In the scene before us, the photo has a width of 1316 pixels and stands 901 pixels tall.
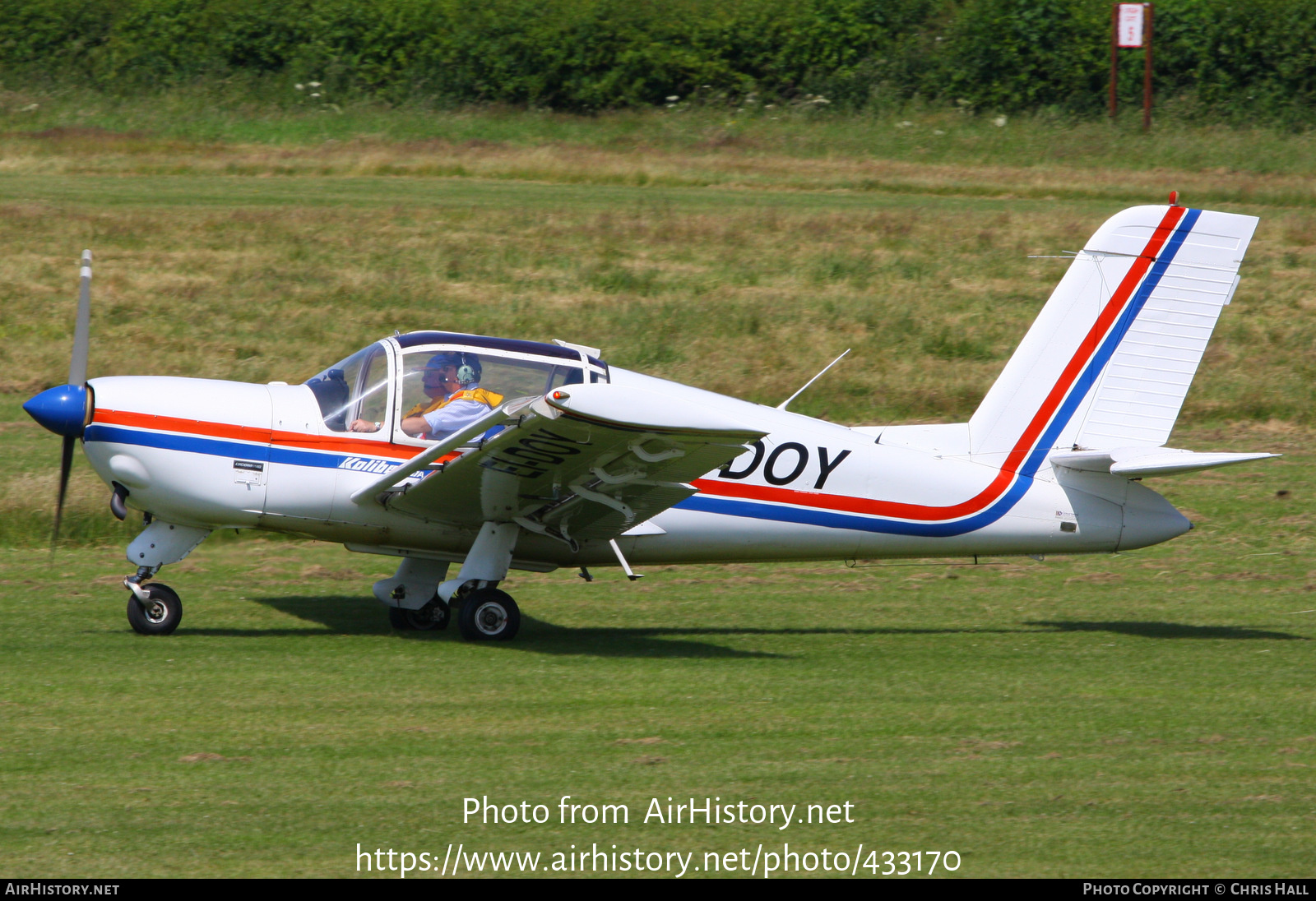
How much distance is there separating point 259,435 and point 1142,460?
5779 millimetres

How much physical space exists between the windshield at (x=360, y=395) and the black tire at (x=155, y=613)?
1.53 meters

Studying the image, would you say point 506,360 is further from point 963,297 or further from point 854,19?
point 854,19

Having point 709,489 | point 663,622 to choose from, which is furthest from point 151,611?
point 709,489

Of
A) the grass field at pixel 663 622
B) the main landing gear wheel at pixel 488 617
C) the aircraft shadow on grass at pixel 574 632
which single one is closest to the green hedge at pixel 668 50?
the grass field at pixel 663 622

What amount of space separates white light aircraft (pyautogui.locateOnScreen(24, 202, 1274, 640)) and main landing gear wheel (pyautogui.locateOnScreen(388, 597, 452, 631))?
0.04ft

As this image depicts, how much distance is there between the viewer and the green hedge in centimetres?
3872

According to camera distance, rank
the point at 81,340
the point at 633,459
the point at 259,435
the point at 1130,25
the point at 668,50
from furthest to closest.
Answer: the point at 668,50 < the point at 1130,25 < the point at 259,435 < the point at 81,340 < the point at 633,459

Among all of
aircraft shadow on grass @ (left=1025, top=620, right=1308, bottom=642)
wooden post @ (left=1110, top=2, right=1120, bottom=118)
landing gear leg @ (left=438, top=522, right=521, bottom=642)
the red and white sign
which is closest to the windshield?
landing gear leg @ (left=438, top=522, right=521, bottom=642)

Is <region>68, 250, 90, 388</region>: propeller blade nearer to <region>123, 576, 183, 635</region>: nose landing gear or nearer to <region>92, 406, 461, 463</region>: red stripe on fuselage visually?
<region>92, 406, 461, 463</region>: red stripe on fuselage

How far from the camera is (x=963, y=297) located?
21.3 m

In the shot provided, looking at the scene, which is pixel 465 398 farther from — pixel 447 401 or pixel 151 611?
pixel 151 611

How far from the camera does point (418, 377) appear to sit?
8953 mm
